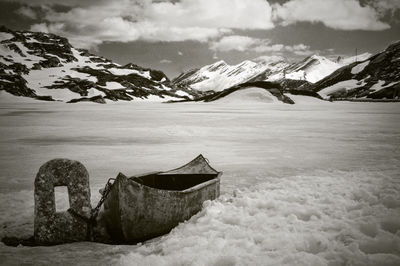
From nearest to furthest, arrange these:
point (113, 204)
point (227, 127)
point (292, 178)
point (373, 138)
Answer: point (113, 204) → point (292, 178) → point (373, 138) → point (227, 127)

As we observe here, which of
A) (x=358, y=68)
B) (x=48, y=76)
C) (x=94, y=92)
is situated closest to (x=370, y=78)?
(x=358, y=68)

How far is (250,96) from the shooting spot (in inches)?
2178

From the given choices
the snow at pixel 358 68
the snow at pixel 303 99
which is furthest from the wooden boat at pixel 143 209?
the snow at pixel 358 68

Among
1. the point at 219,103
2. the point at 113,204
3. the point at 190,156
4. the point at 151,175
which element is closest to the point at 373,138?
the point at 190,156

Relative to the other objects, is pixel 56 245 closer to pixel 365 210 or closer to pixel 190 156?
pixel 365 210

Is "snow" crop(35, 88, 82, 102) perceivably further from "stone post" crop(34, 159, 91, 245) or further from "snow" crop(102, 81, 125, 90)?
"stone post" crop(34, 159, 91, 245)

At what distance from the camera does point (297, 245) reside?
4.63m

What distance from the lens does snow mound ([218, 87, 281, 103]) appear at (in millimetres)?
54000

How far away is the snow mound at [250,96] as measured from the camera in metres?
54.0

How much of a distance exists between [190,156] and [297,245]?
8.48m

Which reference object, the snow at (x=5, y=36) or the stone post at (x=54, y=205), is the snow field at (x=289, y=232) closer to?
the stone post at (x=54, y=205)

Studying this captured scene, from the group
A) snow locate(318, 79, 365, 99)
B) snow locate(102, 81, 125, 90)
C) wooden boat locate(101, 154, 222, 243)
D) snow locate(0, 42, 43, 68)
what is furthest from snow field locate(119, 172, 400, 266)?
snow locate(0, 42, 43, 68)

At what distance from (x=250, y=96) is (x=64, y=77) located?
91.1 meters

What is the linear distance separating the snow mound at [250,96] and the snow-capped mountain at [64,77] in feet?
114
